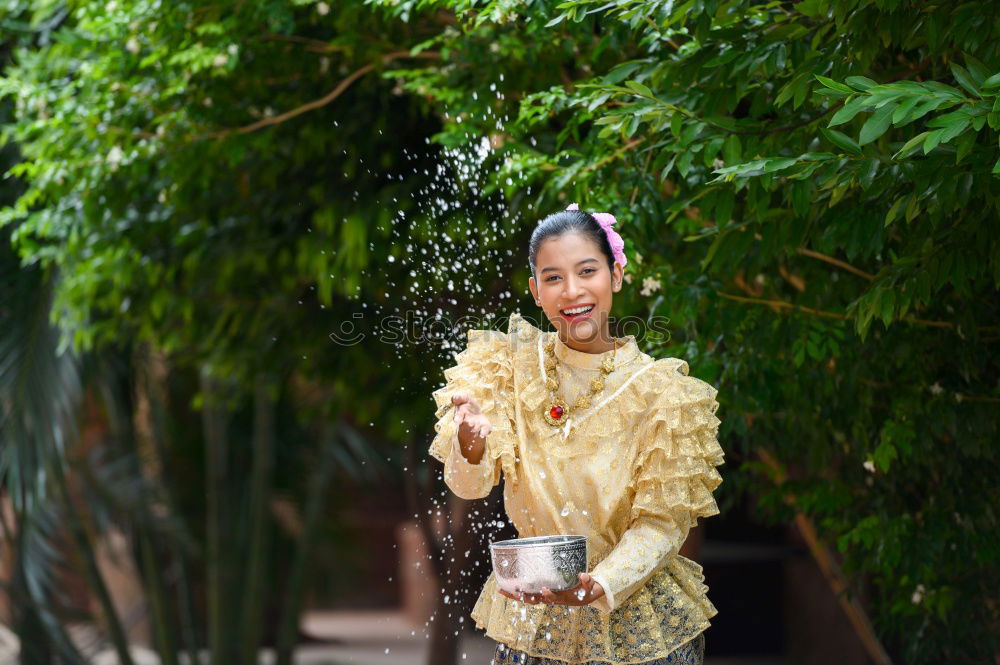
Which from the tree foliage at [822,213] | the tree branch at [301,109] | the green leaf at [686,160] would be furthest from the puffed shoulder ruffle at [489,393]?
the tree branch at [301,109]

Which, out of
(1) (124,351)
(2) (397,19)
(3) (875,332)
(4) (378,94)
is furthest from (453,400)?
(1) (124,351)

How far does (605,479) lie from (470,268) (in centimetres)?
281

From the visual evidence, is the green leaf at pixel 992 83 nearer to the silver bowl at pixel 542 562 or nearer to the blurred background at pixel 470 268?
the blurred background at pixel 470 268

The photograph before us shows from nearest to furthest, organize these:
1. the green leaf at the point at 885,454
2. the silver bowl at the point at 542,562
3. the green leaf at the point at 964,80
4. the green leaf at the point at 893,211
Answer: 1. the silver bowl at the point at 542,562
2. the green leaf at the point at 964,80
3. the green leaf at the point at 893,211
4. the green leaf at the point at 885,454

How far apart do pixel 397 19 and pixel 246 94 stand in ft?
2.21

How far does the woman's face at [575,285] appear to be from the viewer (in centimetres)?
213

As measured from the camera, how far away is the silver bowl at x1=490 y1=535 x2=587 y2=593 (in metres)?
1.89

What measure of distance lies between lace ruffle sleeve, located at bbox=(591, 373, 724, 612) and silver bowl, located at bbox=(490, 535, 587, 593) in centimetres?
9

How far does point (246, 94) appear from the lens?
471cm

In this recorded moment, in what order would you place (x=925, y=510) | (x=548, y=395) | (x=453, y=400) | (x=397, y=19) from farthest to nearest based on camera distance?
(x=397, y=19)
(x=925, y=510)
(x=548, y=395)
(x=453, y=400)

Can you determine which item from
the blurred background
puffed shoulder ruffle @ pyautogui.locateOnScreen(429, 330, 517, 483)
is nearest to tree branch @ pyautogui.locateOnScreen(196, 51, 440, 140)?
the blurred background

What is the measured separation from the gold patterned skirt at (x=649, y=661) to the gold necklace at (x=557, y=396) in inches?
16.1

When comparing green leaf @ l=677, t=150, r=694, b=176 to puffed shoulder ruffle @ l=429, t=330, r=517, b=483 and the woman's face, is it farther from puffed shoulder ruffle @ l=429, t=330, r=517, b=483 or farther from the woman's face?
puffed shoulder ruffle @ l=429, t=330, r=517, b=483

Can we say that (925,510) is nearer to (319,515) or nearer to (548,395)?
(548,395)
